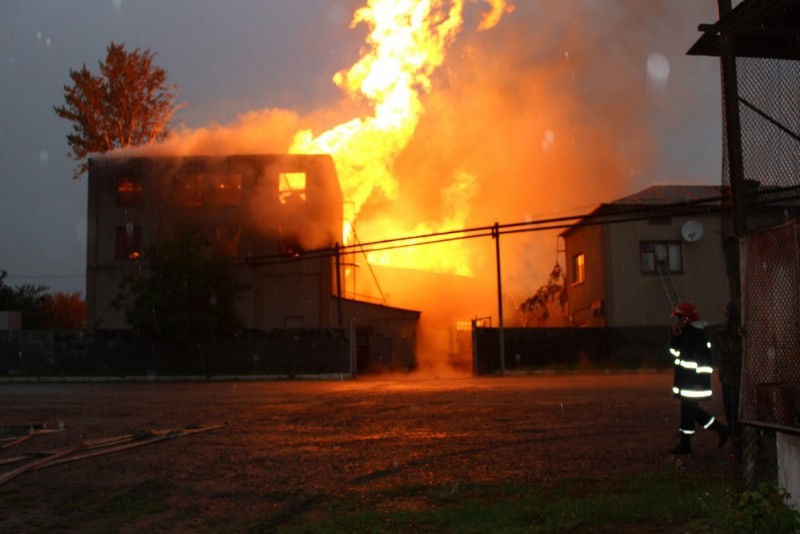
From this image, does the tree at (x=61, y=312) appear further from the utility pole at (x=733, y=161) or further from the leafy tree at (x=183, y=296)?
the utility pole at (x=733, y=161)

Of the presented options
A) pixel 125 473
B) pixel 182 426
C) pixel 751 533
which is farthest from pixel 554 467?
pixel 182 426

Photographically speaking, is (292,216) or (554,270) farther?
(554,270)

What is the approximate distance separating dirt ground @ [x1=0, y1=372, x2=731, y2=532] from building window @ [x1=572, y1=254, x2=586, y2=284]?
81.7 feet

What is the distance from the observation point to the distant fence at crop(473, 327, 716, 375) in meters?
33.3

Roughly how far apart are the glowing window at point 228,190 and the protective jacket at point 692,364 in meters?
35.7

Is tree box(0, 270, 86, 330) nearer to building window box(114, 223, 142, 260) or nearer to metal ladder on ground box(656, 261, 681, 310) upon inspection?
building window box(114, 223, 142, 260)

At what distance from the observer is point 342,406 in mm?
15641

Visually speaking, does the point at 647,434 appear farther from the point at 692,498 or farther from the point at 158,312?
the point at 158,312

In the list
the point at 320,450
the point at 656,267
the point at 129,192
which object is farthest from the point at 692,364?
the point at 129,192

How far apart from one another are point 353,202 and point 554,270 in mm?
11729

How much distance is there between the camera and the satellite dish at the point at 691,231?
3709 cm

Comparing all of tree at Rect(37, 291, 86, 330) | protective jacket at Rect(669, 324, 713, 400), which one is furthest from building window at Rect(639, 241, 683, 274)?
tree at Rect(37, 291, 86, 330)

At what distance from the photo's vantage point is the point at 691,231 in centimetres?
3712

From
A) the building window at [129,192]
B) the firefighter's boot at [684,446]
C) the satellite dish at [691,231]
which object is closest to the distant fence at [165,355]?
the building window at [129,192]
